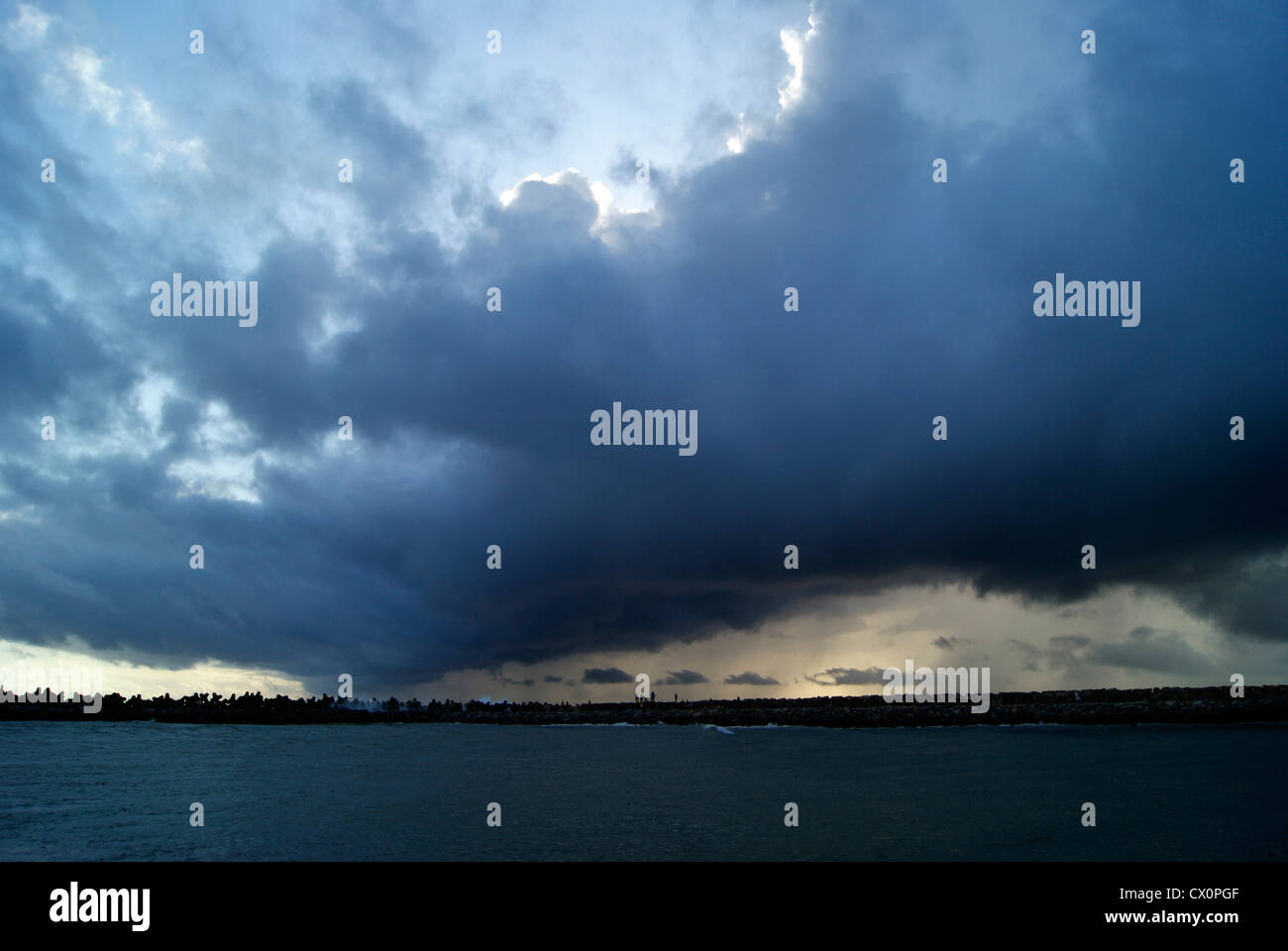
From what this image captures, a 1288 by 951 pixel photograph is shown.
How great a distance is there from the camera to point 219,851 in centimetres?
2681

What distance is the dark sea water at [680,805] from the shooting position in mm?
25984

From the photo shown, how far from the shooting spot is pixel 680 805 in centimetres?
3628

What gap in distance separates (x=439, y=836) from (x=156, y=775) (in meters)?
39.7

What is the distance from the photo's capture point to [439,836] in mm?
28922

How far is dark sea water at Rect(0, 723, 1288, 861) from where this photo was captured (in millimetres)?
25984
